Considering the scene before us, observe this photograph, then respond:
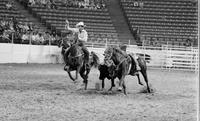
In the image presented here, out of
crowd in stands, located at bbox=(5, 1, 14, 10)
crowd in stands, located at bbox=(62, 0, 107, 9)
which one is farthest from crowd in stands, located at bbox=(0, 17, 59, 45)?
crowd in stands, located at bbox=(62, 0, 107, 9)

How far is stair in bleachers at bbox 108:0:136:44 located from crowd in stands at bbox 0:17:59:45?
15.8ft

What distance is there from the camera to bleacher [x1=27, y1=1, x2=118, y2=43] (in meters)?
29.1

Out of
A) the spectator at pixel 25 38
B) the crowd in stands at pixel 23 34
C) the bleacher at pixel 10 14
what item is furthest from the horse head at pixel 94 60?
the bleacher at pixel 10 14

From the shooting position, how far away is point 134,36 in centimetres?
2925

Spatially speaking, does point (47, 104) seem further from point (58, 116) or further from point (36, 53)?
point (36, 53)

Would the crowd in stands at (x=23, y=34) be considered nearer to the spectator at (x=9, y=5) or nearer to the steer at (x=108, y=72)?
the spectator at (x=9, y=5)

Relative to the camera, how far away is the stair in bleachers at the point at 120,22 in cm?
2893

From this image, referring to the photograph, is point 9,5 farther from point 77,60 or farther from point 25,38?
point 77,60

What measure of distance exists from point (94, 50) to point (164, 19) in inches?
292

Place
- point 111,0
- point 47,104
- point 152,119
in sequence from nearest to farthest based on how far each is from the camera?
point 152,119 → point 47,104 → point 111,0

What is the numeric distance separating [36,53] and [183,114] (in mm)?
18086

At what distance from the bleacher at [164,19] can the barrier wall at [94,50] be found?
97.4 inches

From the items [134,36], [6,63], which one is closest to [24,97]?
[6,63]

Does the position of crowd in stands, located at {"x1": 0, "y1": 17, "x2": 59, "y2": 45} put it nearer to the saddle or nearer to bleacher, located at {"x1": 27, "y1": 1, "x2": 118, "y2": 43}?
bleacher, located at {"x1": 27, "y1": 1, "x2": 118, "y2": 43}
